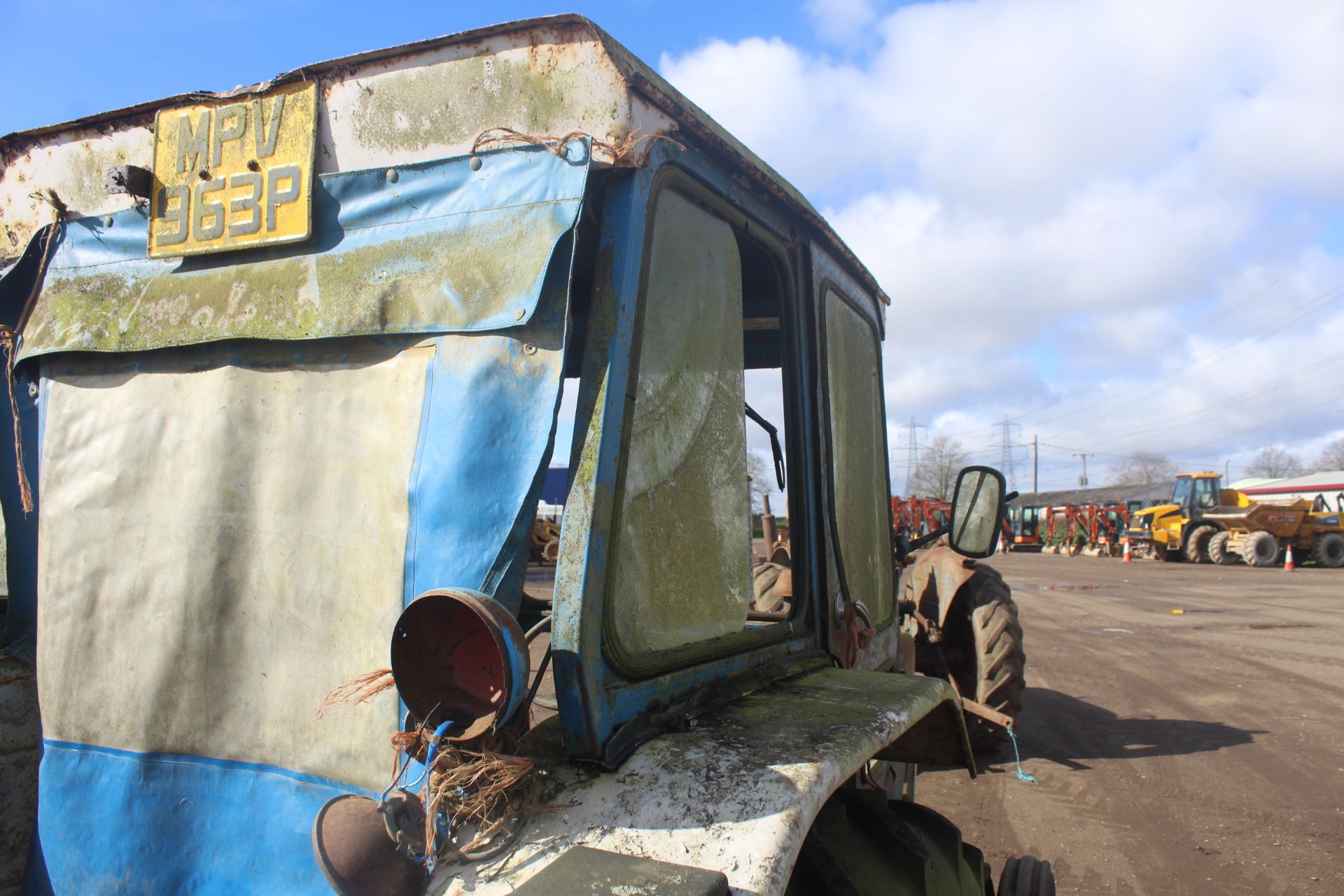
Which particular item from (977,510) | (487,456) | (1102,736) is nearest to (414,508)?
(487,456)

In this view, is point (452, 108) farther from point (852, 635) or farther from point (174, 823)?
point (852, 635)

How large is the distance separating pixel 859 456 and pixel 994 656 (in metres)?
3.39

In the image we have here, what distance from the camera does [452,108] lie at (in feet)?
5.22

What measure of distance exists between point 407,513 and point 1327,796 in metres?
5.87

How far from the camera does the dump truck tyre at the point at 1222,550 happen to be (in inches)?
1003

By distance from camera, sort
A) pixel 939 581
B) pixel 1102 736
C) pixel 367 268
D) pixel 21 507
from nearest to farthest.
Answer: pixel 367 268
pixel 21 507
pixel 939 581
pixel 1102 736

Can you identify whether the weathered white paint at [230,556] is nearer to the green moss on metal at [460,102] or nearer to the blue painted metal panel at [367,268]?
the blue painted metal panel at [367,268]

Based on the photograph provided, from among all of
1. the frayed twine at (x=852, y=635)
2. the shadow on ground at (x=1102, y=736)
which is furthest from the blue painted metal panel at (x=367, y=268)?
the shadow on ground at (x=1102, y=736)

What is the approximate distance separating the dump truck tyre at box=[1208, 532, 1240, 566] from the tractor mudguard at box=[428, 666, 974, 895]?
28.6 meters

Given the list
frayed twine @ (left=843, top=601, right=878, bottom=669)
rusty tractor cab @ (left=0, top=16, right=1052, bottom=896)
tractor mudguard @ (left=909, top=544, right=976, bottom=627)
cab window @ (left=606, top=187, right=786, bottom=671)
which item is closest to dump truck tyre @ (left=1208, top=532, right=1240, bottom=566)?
tractor mudguard @ (left=909, top=544, right=976, bottom=627)

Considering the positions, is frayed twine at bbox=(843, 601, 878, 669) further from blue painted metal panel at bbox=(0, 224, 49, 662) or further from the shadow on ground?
the shadow on ground

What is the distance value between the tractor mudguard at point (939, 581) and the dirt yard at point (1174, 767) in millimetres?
1026

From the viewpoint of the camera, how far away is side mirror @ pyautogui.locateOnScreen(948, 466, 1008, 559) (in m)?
3.17

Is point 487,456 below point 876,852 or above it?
above
